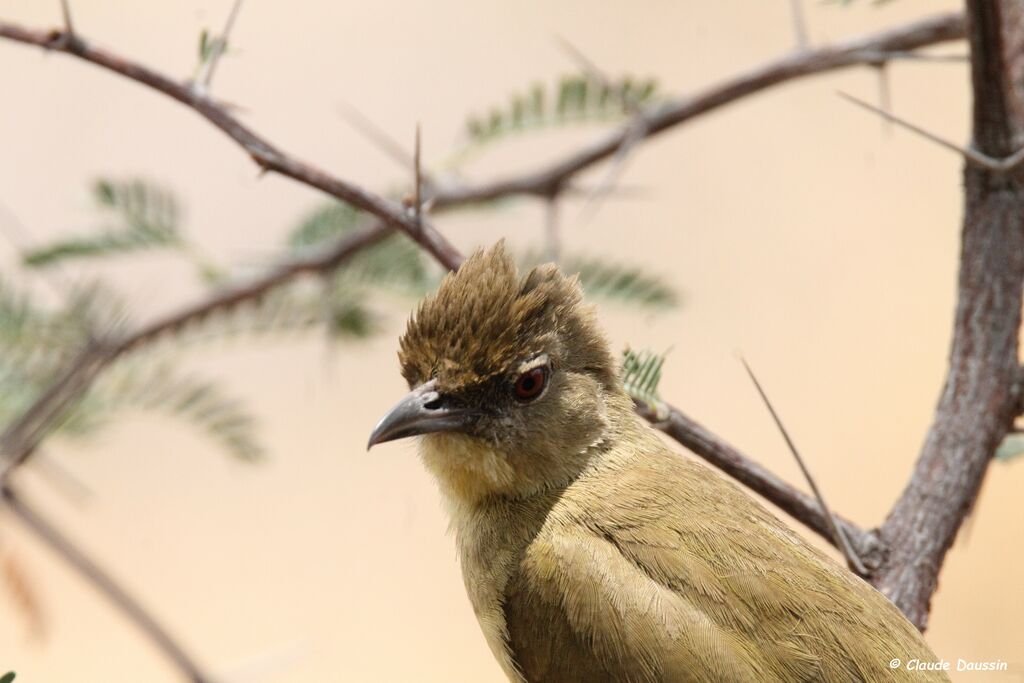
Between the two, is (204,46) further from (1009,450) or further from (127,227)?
(1009,450)

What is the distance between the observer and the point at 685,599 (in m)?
3.12

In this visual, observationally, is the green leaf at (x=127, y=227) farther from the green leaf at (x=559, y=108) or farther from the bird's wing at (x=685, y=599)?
the bird's wing at (x=685, y=599)

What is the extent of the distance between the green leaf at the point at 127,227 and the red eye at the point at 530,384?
1.57 meters

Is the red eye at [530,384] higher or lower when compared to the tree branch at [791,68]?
lower

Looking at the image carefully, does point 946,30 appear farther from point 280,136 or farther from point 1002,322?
point 280,136

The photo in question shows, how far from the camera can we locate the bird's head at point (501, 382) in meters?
3.46

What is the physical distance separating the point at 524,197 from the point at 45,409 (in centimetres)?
233

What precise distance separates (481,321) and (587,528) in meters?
0.72

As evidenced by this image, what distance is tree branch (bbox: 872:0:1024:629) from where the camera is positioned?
3.01m

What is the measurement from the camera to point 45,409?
3.03 m

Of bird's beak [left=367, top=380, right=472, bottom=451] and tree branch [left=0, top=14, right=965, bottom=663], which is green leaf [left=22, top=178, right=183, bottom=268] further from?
bird's beak [left=367, top=380, right=472, bottom=451]

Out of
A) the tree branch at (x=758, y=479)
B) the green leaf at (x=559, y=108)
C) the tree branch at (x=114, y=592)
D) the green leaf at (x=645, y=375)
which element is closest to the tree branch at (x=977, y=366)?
the tree branch at (x=758, y=479)

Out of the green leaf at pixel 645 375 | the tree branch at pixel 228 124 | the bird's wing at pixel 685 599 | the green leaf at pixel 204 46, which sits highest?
the green leaf at pixel 204 46

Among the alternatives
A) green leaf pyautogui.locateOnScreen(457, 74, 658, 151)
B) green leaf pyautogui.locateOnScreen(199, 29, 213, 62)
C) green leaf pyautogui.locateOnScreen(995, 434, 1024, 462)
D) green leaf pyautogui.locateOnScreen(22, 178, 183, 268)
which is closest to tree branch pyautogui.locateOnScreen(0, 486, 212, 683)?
green leaf pyautogui.locateOnScreen(199, 29, 213, 62)
